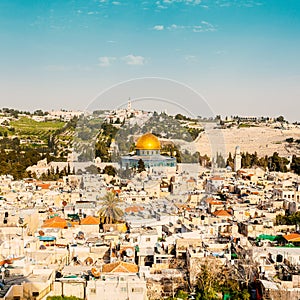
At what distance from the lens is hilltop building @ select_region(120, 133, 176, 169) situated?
1792cm

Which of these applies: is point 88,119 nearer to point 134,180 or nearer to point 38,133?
point 134,180

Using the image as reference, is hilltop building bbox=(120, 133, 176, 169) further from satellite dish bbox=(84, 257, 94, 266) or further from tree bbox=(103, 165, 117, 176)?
satellite dish bbox=(84, 257, 94, 266)

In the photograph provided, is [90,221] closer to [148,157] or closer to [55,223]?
[55,223]

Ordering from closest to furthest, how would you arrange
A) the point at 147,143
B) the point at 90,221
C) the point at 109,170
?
the point at 90,221, the point at 147,143, the point at 109,170

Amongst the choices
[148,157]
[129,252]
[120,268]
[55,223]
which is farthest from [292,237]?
[148,157]

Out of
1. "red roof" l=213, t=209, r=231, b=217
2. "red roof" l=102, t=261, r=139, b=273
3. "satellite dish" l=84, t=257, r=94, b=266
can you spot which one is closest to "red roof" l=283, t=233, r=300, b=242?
"red roof" l=213, t=209, r=231, b=217

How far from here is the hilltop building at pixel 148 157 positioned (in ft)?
58.8

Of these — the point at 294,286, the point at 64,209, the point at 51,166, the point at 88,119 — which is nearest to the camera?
the point at 294,286

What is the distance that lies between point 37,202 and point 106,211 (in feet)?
Result: 7.64

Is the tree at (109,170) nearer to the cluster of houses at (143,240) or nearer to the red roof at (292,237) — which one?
the cluster of houses at (143,240)

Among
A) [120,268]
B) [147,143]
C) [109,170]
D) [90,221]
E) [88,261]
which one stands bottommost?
[88,261]

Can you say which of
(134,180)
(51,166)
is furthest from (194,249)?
(51,166)

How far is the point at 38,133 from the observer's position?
1684 inches

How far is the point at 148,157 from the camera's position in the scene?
18.2m
